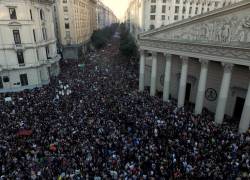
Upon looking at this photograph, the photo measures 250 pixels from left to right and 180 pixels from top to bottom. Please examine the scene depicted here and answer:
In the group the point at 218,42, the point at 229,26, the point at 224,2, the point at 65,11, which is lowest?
the point at 218,42

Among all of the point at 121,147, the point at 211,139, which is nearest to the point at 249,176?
the point at 211,139

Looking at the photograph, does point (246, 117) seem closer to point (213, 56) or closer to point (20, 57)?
point (213, 56)

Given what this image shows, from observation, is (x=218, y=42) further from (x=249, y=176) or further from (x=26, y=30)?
(x=26, y=30)

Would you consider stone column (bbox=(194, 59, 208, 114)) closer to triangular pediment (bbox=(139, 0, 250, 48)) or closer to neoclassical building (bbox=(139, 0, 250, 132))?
neoclassical building (bbox=(139, 0, 250, 132))

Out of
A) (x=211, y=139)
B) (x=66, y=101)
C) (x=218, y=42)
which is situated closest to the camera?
(x=211, y=139)

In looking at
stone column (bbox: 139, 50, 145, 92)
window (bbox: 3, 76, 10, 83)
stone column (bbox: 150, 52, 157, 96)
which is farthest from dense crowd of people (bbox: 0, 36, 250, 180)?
window (bbox: 3, 76, 10, 83)

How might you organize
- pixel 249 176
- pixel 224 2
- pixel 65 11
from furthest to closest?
pixel 224 2 → pixel 65 11 → pixel 249 176

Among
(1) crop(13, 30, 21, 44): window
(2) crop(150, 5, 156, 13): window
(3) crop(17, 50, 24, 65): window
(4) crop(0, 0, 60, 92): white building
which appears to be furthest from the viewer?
(2) crop(150, 5, 156, 13): window
